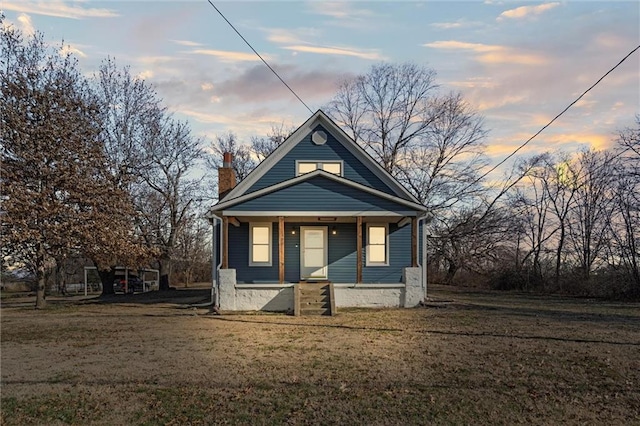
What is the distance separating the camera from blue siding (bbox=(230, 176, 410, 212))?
58.2ft

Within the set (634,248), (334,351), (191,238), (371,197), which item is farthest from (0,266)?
(634,248)

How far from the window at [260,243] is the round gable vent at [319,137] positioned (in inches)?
146

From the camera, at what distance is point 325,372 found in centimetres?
823

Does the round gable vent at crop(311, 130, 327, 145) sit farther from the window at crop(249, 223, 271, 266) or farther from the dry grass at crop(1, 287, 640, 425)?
the dry grass at crop(1, 287, 640, 425)

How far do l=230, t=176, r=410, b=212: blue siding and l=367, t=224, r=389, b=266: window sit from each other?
2.58 metres

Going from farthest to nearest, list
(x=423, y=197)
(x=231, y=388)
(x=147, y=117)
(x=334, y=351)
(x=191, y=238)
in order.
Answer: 1. (x=191, y=238)
2. (x=423, y=197)
3. (x=147, y=117)
4. (x=334, y=351)
5. (x=231, y=388)

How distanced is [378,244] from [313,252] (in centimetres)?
247

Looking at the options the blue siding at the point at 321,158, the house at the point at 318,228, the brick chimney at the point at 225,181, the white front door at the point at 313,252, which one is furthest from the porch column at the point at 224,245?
the brick chimney at the point at 225,181

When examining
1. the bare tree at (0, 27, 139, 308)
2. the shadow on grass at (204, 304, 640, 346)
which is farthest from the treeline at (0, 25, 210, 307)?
the shadow on grass at (204, 304, 640, 346)

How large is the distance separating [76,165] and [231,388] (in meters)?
14.8

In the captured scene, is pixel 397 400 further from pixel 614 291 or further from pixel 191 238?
pixel 191 238

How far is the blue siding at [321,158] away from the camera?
20.5m

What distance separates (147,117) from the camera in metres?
29.7

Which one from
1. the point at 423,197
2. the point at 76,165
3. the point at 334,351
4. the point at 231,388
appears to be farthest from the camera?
the point at 423,197
